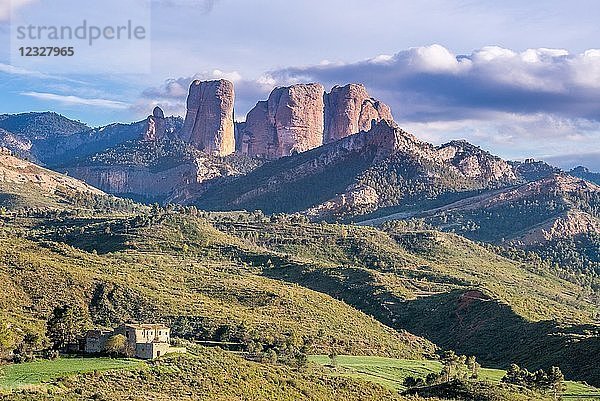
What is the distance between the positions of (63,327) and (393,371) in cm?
3106

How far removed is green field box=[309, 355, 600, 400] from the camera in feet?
251

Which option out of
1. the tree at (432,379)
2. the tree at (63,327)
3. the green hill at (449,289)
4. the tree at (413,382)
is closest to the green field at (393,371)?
the tree at (413,382)

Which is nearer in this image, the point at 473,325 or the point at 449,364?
the point at 449,364

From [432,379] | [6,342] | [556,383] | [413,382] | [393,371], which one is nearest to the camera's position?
[6,342]

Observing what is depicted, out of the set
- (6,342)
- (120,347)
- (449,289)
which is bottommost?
(120,347)

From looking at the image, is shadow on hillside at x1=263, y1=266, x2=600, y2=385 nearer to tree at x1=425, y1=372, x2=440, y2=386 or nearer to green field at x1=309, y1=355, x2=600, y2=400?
green field at x1=309, y1=355, x2=600, y2=400

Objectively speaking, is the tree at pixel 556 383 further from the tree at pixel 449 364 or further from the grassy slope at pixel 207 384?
the grassy slope at pixel 207 384

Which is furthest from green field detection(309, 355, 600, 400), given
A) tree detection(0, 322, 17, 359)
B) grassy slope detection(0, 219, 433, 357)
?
tree detection(0, 322, 17, 359)

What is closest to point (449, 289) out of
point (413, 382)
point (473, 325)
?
point (473, 325)

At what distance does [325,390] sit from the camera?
65062 mm

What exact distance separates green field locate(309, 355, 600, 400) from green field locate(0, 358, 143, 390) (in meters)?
20.0

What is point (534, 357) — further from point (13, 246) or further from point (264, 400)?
point (13, 246)

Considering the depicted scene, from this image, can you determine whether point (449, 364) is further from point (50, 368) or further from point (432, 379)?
point (50, 368)

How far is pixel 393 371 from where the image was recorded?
84.4m
